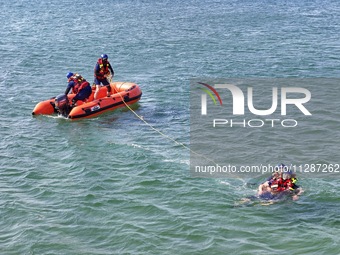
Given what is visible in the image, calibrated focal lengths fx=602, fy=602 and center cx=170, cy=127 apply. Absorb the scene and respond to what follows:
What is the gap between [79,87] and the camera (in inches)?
813

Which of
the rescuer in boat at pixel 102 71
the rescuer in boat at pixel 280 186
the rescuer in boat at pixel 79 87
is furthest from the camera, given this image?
the rescuer in boat at pixel 102 71

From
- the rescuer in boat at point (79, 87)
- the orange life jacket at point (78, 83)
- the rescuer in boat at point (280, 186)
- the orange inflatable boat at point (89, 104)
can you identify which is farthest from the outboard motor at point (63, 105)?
the rescuer in boat at point (280, 186)

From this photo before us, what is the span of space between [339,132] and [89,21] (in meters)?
24.9

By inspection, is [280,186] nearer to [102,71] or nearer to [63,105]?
[102,71]

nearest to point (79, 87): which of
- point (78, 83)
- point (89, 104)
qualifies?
point (78, 83)

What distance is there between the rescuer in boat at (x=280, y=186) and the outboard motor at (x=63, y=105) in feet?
29.1

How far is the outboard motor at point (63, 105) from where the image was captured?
2058cm

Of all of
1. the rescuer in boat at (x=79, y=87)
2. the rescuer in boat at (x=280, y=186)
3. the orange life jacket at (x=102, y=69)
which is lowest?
the rescuer in boat at (x=280, y=186)

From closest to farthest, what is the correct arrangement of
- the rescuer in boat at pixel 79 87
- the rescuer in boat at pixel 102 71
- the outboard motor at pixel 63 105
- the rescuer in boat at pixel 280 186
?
the rescuer in boat at pixel 280 186, the rescuer in boat at pixel 79 87, the outboard motor at pixel 63 105, the rescuer in boat at pixel 102 71

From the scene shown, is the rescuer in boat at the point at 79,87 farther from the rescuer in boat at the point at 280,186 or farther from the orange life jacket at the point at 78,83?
the rescuer in boat at the point at 280,186

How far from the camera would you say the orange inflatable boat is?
20.4 m

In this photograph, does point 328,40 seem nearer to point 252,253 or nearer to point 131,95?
point 131,95

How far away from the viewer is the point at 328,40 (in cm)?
3125

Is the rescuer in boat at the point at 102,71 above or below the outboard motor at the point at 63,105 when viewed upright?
above
